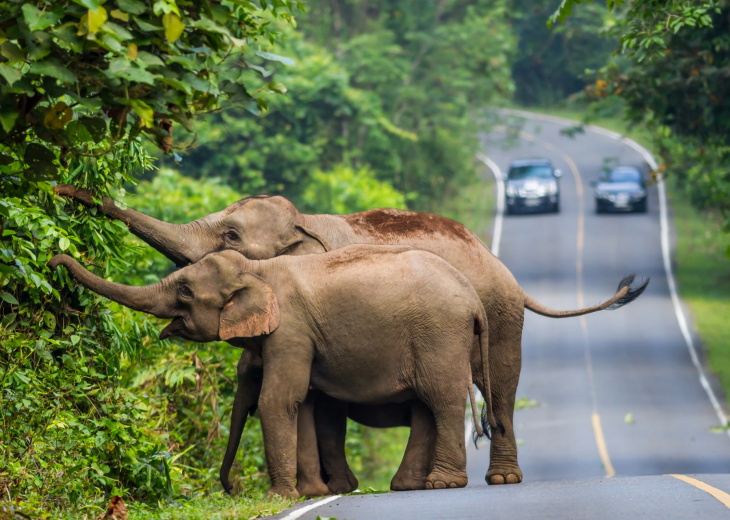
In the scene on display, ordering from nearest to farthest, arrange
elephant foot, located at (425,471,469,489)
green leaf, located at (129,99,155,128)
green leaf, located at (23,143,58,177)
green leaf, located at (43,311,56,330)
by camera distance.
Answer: green leaf, located at (129,99,155,128) → green leaf, located at (23,143,58,177) → green leaf, located at (43,311,56,330) → elephant foot, located at (425,471,469,489)

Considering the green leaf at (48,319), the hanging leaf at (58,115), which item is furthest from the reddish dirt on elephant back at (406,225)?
the hanging leaf at (58,115)

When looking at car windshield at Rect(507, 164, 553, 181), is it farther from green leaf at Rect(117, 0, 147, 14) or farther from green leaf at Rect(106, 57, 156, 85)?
green leaf at Rect(106, 57, 156, 85)

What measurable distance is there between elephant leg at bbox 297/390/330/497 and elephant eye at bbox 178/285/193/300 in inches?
59.6

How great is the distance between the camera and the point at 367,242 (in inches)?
472

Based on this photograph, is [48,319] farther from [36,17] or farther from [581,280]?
[581,280]

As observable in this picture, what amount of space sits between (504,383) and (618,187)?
3921 cm

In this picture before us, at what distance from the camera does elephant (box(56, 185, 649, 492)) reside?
11641mm

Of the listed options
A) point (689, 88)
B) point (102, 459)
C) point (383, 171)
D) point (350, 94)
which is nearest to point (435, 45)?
point (383, 171)

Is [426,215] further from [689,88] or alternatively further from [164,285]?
[689,88]

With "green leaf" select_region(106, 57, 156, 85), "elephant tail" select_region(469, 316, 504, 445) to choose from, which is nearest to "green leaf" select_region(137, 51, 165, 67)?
"green leaf" select_region(106, 57, 156, 85)

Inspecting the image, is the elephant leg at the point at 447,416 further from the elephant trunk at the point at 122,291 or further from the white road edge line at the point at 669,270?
the white road edge line at the point at 669,270

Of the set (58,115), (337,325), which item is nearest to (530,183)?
(337,325)

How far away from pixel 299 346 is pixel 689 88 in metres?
11.3

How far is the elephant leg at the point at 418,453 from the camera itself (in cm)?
1117
